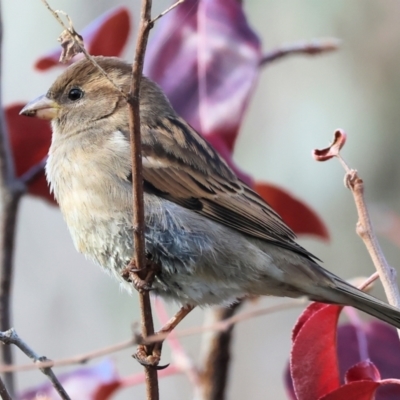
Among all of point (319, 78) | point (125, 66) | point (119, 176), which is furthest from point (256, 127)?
point (119, 176)

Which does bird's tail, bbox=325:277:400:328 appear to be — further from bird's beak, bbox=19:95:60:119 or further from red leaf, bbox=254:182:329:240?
bird's beak, bbox=19:95:60:119

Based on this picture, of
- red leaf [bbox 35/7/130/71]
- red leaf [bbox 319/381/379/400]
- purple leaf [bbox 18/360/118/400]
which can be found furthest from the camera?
red leaf [bbox 35/7/130/71]

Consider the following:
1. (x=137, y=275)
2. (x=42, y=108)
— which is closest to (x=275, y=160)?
(x=42, y=108)

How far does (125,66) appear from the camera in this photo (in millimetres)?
3197

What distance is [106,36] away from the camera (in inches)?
112

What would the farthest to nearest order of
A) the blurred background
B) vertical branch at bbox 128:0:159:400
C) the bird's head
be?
the blurred background, the bird's head, vertical branch at bbox 128:0:159:400

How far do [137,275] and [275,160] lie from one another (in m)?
4.64

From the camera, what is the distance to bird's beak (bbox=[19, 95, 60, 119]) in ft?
9.60

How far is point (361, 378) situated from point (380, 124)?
491cm

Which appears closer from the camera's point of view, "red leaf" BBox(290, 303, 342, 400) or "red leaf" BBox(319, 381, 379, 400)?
"red leaf" BBox(319, 381, 379, 400)

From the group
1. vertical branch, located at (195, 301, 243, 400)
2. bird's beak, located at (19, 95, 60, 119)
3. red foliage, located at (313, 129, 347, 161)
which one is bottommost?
vertical branch, located at (195, 301, 243, 400)

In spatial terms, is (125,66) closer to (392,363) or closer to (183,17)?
(183,17)

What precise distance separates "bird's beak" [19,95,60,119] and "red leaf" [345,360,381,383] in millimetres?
1569

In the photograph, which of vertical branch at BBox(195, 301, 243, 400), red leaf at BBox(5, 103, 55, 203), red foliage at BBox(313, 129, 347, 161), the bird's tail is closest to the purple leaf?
vertical branch at BBox(195, 301, 243, 400)
